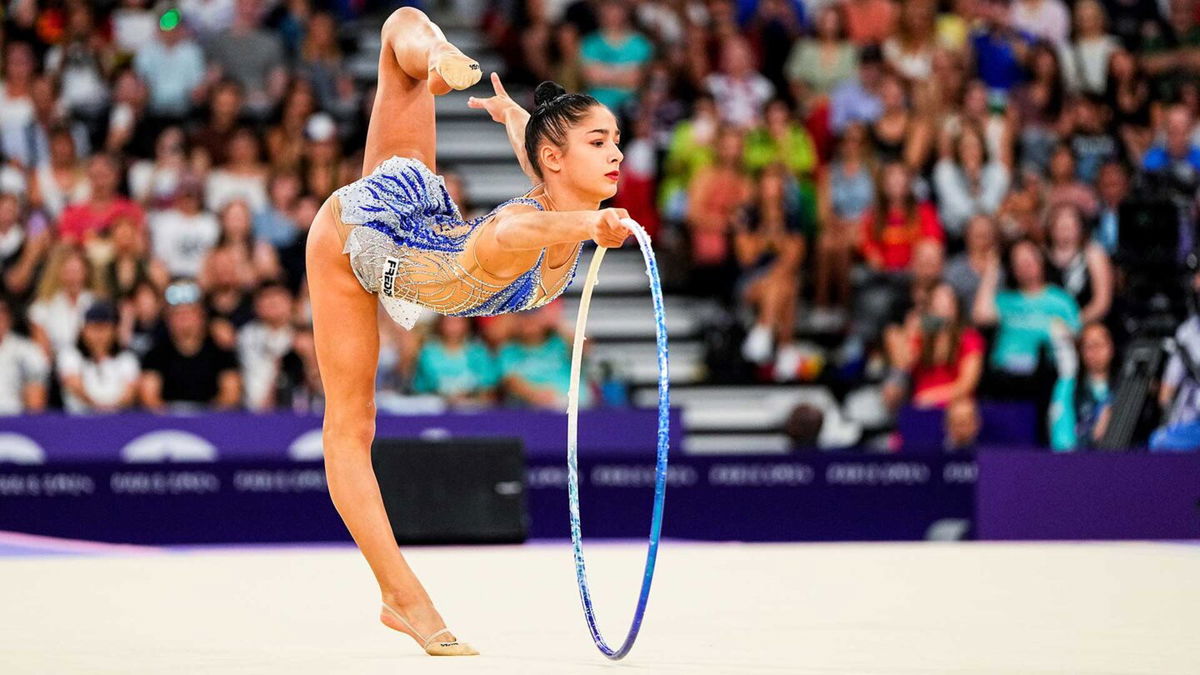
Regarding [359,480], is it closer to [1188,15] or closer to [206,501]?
[206,501]

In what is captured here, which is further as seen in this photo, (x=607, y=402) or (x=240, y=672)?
(x=607, y=402)

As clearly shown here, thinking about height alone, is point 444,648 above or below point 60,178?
above

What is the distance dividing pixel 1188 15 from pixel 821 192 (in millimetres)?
2851

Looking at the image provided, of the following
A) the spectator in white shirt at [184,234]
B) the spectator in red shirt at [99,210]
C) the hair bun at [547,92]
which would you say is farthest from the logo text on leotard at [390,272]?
the spectator in red shirt at [99,210]

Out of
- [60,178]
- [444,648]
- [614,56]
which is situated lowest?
[60,178]

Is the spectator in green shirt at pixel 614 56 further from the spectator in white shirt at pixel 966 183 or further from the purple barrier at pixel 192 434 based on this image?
the purple barrier at pixel 192 434

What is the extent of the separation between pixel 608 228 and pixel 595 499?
432 cm

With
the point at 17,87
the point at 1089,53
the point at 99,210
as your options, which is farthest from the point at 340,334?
the point at 1089,53

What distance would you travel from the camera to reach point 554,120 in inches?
162

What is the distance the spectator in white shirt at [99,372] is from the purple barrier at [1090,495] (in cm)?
445

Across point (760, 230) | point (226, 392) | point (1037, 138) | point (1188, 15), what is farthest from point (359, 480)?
point (1188, 15)

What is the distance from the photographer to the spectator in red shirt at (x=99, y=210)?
31.6ft

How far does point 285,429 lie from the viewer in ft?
26.9

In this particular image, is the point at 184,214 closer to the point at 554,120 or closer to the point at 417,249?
the point at 417,249
